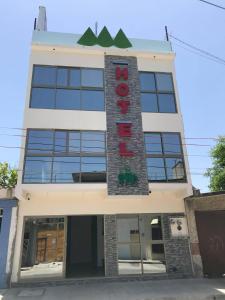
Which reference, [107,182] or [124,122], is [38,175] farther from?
[124,122]

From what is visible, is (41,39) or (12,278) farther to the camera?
(41,39)

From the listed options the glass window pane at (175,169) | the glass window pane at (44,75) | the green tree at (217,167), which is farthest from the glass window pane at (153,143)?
the green tree at (217,167)

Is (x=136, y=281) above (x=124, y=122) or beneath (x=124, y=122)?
beneath

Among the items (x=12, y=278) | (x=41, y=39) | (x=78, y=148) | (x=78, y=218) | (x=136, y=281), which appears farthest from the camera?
(x=78, y=218)

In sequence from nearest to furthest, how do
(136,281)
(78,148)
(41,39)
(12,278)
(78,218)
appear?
(12,278), (136,281), (78,148), (41,39), (78,218)

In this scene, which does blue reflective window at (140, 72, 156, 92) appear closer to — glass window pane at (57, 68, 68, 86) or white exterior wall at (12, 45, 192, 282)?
white exterior wall at (12, 45, 192, 282)

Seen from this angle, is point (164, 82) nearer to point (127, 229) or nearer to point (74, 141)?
point (74, 141)

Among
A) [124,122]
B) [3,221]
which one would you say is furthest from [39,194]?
[124,122]

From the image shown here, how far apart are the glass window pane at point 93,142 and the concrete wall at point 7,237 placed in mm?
3515

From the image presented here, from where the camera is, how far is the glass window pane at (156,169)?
431 inches

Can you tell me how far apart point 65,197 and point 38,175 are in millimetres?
1400

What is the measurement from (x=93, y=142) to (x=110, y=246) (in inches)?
167

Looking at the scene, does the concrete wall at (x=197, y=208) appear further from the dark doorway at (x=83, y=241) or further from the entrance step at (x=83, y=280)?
the dark doorway at (x=83, y=241)

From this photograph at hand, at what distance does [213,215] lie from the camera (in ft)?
36.6
